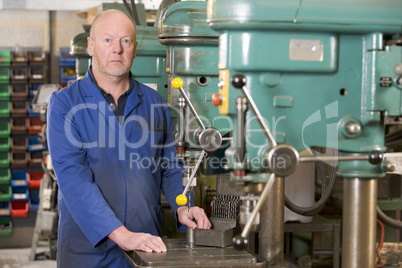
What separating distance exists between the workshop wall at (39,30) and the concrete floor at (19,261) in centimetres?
190

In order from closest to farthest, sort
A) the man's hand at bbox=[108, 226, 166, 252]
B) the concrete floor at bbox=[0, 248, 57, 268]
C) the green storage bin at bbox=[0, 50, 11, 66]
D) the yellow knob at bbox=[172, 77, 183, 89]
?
the man's hand at bbox=[108, 226, 166, 252], the yellow knob at bbox=[172, 77, 183, 89], the concrete floor at bbox=[0, 248, 57, 268], the green storage bin at bbox=[0, 50, 11, 66]

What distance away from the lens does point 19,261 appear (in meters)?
5.81

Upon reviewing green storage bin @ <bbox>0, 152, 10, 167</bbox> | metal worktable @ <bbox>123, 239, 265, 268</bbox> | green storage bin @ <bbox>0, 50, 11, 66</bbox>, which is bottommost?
green storage bin @ <bbox>0, 152, 10, 167</bbox>

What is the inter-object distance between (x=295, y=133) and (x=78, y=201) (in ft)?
2.80

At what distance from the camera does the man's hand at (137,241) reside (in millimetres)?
1747

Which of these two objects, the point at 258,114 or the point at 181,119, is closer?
the point at 258,114

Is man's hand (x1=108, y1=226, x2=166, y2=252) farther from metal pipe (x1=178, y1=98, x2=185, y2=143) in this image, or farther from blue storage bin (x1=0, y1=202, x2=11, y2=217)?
blue storage bin (x1=0, y1=202, x2=11, y2=217)

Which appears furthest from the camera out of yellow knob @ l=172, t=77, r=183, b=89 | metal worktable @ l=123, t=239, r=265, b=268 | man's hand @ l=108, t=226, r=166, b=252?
yellow knob @ l=172, t=77, r=183, b=89

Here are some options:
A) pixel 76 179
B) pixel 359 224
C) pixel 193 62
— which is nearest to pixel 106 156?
pixel 76 179

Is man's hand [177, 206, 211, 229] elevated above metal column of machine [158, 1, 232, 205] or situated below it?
below

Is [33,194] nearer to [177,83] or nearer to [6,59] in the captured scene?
[6,59]

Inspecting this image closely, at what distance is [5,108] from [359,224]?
5.57m

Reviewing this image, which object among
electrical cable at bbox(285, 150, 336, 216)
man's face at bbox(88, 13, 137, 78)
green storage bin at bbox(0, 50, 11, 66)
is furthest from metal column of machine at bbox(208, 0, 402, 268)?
green storage bin at bbox(0, 50, 11, 66)

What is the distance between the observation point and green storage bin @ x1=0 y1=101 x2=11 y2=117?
20.6 ft
